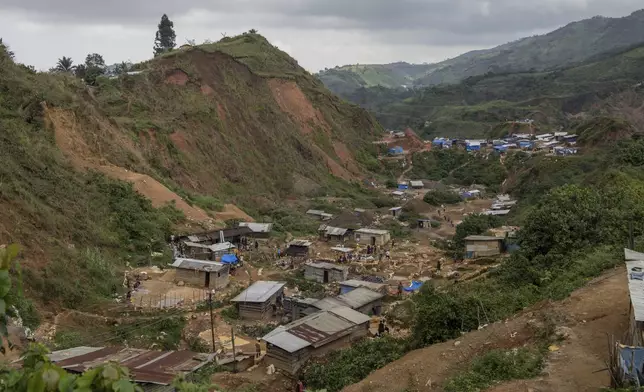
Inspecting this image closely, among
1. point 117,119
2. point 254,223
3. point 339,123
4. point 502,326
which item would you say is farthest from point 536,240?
point 339,123

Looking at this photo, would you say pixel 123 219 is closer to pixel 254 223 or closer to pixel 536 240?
pixel 254 223

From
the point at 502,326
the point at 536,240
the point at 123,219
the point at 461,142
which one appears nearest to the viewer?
the point at 502,326

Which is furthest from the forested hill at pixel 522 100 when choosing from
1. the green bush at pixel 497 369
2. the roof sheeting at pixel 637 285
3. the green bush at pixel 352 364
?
the green bush at pixel 497 369

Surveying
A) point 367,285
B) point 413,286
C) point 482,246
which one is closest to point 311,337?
point 367,285

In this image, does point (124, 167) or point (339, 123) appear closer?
point (124, 167)

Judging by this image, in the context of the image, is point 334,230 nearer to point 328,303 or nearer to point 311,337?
point 328,303
